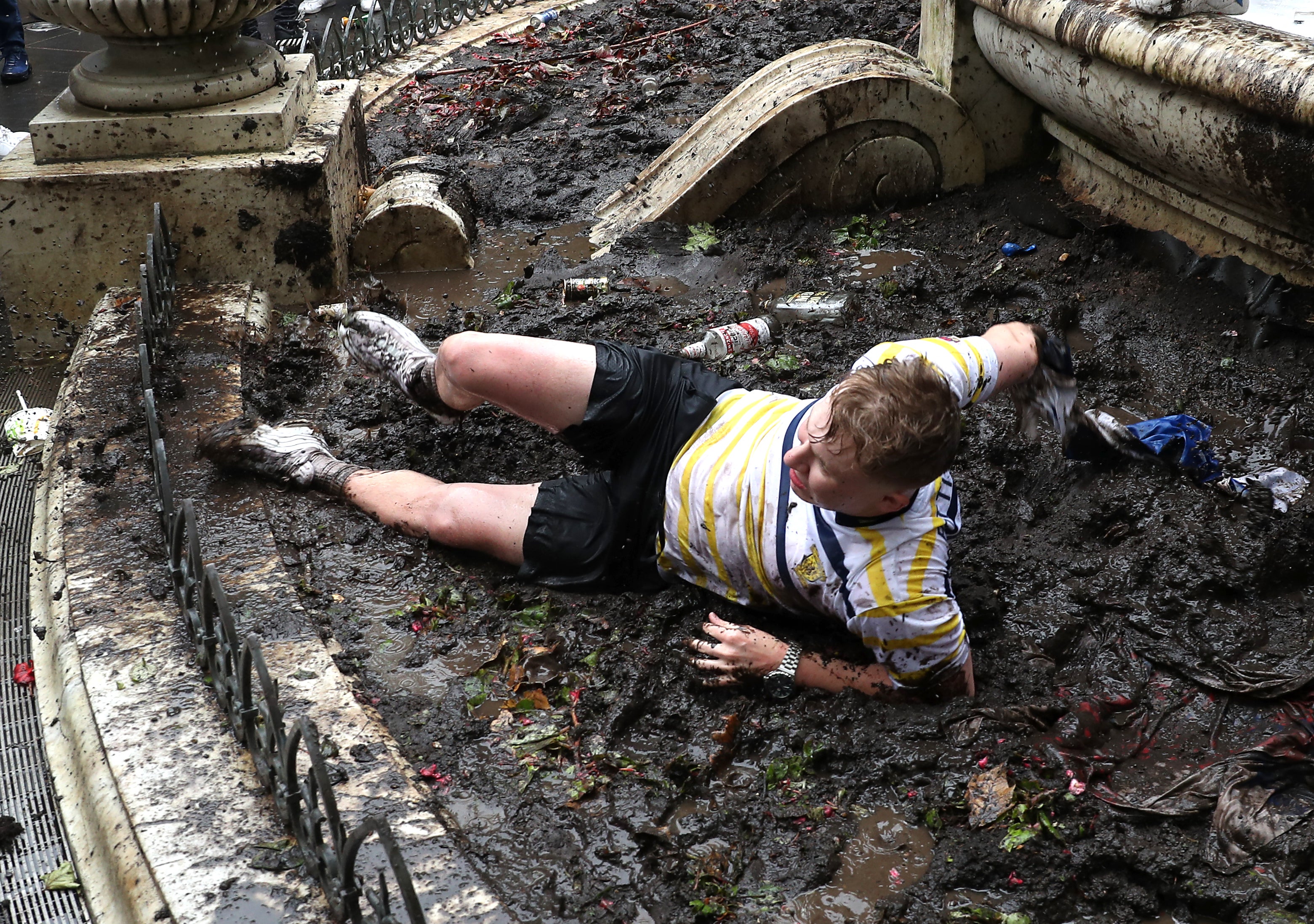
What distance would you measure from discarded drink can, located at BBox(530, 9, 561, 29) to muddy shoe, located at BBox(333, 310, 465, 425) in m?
6.97

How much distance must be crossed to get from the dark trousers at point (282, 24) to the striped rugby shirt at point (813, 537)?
680 cm

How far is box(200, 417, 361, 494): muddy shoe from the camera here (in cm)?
371

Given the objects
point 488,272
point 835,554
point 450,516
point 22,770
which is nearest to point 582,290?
point 488,272

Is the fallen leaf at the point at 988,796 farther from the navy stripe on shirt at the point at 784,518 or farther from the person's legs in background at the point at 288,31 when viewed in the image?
the person's legs in background at the point at 288,31

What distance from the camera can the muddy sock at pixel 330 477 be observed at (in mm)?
3855

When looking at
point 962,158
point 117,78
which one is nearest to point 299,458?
point 117,78

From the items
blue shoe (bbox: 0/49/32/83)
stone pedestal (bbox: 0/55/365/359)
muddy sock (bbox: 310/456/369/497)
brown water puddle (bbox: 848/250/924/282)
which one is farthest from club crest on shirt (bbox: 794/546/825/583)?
blue shoe (bbox: 0/49/32/83)

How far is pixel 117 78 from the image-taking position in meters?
4.70

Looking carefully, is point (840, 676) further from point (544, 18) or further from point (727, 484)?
point (544, 18)

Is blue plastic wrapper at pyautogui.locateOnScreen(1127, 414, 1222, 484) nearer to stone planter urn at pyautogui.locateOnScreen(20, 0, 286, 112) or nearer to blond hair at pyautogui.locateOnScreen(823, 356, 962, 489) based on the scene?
blond hair at pyautogui.locateOnScreen(823, 356, 962, 489)

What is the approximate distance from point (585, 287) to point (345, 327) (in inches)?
61.9

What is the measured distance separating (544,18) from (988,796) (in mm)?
9154

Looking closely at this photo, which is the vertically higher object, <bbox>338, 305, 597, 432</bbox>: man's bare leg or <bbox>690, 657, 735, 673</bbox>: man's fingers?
<bbox>338, 305, 597, 432</bbox>: man's bare leg

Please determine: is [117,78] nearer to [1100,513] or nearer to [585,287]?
[585,287]
